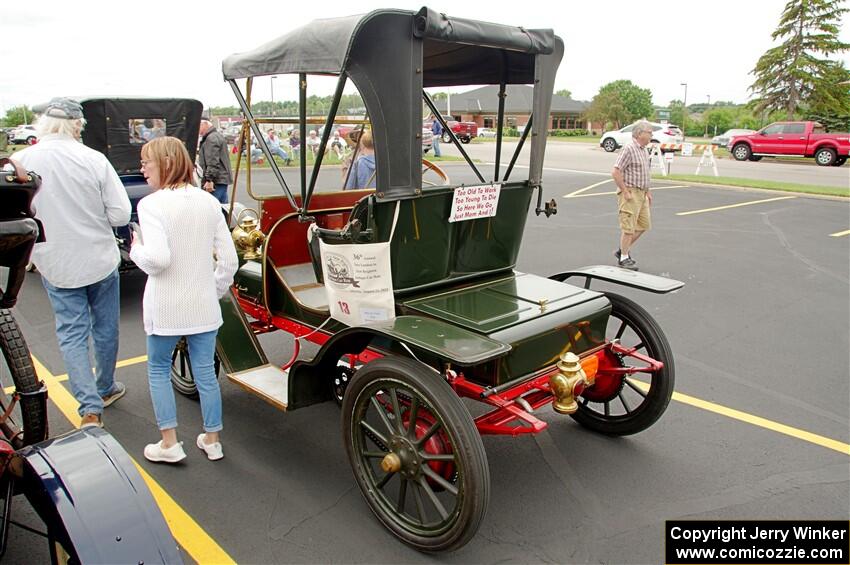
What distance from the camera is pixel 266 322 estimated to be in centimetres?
426

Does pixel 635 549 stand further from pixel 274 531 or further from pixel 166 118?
pixel 166 118

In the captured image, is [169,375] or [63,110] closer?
[169,375]

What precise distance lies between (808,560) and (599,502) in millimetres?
939

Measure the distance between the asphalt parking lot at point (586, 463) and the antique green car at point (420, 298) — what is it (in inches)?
9.7

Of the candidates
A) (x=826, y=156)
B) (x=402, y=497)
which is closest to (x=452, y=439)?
(x=402, y=497)

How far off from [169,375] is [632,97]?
249 feet

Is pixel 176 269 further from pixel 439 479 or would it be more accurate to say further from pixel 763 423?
pixel 763 423

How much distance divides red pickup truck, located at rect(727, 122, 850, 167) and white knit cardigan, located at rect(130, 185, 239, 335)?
25.6 meters

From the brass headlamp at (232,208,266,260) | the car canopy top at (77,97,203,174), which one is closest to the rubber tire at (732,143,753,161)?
the car canopy top at (77,97,203,174)

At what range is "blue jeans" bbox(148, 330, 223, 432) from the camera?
3.24 metres

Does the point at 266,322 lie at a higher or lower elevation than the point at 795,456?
→ higher

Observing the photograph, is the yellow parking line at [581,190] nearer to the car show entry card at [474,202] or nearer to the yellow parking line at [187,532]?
the car show entry card at [474,202]

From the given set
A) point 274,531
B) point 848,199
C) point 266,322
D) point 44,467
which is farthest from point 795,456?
point 848,199

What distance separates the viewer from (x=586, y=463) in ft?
11.5
